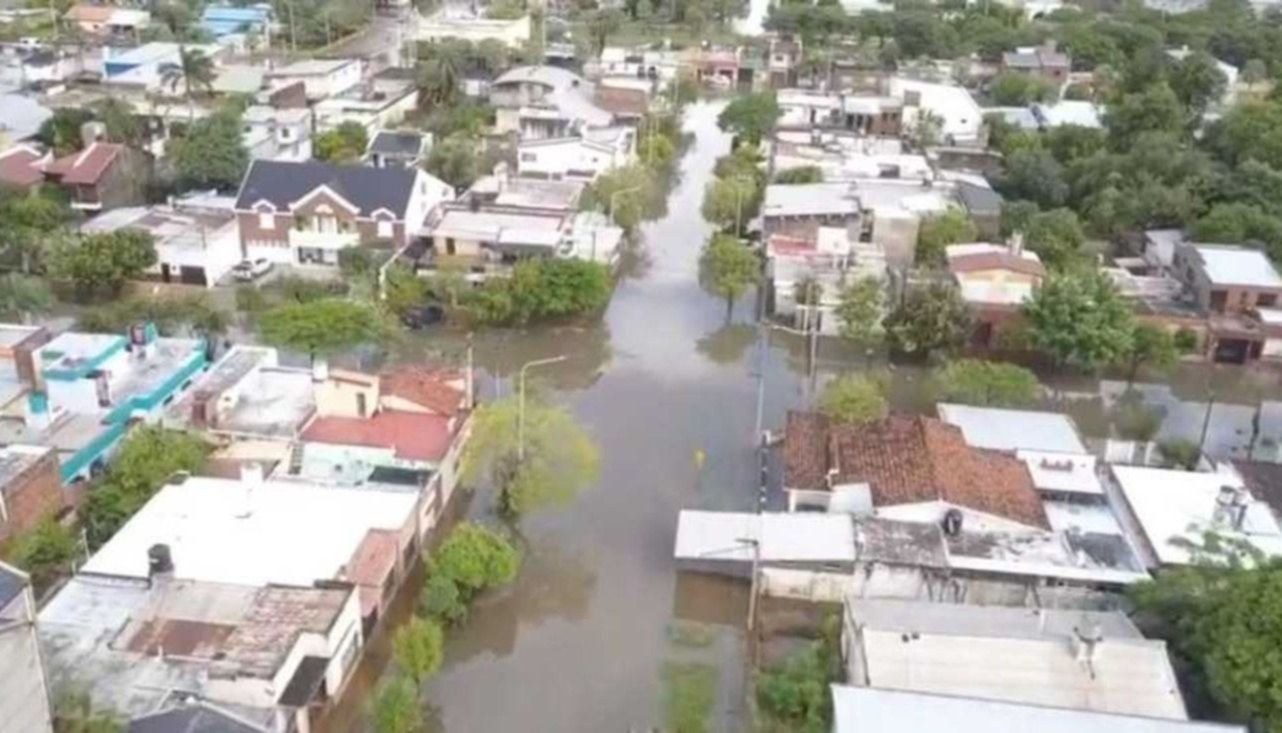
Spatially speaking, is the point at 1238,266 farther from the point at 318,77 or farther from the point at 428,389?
the point at 318,77

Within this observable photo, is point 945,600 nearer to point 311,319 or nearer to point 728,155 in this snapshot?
point 311,319

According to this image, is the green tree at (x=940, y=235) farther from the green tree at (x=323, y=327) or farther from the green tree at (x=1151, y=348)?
the green tree at (x=323, y=327)

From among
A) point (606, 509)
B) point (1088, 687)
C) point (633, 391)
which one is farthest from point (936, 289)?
point (1088, 687)

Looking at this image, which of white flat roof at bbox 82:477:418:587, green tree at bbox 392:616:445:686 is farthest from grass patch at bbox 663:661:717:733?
white flat roof at bbox 82:477:418:587

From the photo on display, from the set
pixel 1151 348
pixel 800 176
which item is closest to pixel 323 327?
pixel 800 176

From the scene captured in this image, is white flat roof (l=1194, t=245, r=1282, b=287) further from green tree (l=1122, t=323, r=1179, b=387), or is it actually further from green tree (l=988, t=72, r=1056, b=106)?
green tree (l=988, t=72, r=1056, b=106)

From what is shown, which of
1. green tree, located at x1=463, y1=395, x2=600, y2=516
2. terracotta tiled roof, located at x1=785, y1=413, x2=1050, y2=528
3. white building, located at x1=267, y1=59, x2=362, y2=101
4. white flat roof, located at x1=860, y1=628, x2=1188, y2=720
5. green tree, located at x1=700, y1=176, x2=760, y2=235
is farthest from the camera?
white building, located at x1=267, y1=59, x2=362, y2=101
